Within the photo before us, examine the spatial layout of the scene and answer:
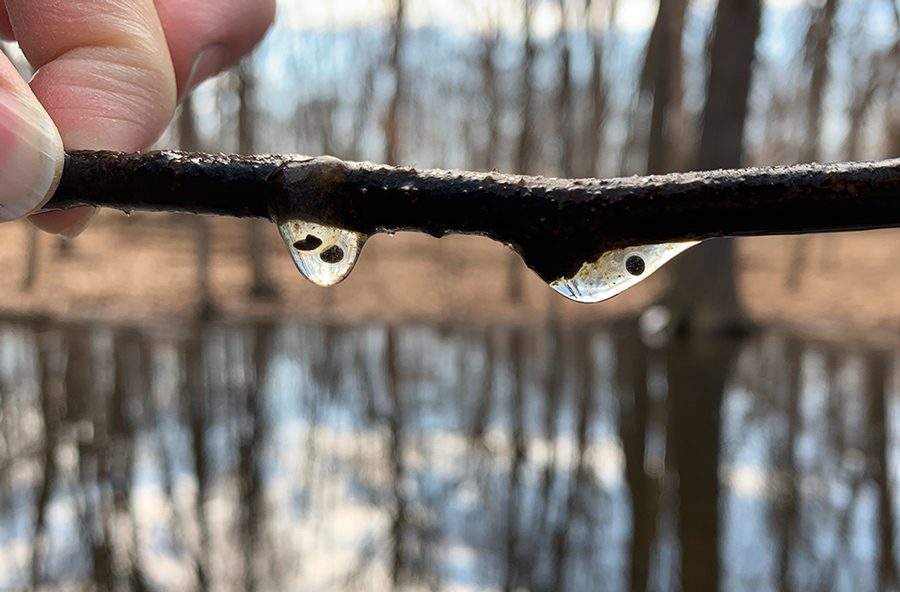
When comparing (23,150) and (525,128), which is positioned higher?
(525,128)

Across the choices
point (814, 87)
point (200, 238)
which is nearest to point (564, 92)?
point (814, 87)

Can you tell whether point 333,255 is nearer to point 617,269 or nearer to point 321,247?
point 321,247

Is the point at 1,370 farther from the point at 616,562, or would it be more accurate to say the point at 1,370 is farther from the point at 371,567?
the point at 616,562

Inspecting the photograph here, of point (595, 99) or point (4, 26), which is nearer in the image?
point (4, 26)

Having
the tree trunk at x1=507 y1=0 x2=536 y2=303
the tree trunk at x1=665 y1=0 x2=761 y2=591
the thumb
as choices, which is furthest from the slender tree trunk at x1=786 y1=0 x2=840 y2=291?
the thumb

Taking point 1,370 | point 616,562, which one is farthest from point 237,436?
point 1,370

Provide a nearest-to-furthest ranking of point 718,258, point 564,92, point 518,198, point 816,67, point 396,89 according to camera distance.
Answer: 1. point 518,198
2. point 718,258
3. point 564,92
4. point 396,89
5. point 816,67

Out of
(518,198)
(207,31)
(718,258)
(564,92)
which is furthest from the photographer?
(564,92)

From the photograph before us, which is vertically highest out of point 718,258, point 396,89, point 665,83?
point 396,89
